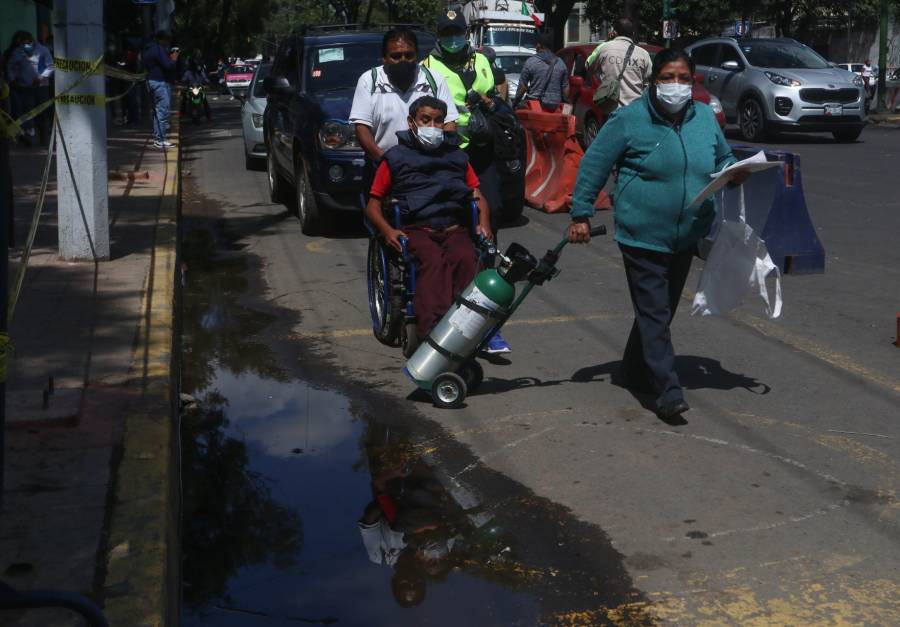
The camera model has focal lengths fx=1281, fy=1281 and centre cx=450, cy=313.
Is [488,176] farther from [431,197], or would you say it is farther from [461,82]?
[431,197]

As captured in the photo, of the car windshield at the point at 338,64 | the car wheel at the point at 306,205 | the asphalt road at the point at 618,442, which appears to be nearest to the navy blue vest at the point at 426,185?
the asphalt road at the point at 618,442

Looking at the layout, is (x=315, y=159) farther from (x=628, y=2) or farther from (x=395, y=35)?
(x=628, y=2)

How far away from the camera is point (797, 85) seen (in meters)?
21.3

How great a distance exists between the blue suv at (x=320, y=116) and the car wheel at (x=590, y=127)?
18.9ft

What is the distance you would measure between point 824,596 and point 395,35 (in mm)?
4756

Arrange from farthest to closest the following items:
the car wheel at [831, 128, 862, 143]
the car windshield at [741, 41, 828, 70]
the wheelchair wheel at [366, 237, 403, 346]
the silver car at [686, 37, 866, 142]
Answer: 1. the car windshield at [741, 41, 828, 70]
2. the car wheel at [831, 128, 862, 143]
3. the silver car at [686, 37, 866, 142]
4. the wheelchair wheel at [366, 237, 403, 346]

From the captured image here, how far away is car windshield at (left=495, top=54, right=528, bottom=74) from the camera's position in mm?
27953

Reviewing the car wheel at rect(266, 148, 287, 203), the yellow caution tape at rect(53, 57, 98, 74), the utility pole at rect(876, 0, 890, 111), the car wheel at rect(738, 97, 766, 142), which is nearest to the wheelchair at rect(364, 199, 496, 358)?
the yellow caution tape at rect(53, 57, 98, 74)

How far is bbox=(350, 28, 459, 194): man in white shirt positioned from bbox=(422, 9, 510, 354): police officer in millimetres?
314

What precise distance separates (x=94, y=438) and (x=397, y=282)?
2.44 metres

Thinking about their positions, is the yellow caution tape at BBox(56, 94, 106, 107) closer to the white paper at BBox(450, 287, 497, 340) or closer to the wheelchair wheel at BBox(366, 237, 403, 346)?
the wheelchair wheel at BBox(366, 237, 403, 346)

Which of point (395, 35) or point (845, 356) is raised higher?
point (395, 35)

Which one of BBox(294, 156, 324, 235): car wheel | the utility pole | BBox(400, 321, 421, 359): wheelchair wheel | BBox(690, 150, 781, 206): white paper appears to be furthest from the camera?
the utility pole

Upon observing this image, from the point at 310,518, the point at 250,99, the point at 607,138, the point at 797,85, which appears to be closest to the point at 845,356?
the point at 607,138
